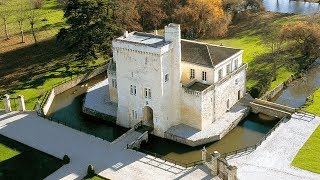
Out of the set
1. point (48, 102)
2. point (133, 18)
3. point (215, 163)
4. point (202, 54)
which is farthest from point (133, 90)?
point (133, 18)

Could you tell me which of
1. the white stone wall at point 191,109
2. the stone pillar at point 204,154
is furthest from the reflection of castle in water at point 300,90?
the stone pillar at point 204,154

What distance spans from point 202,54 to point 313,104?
16.6 metres

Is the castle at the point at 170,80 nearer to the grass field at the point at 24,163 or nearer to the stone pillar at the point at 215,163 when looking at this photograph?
the stone pillar at the point at 215,163

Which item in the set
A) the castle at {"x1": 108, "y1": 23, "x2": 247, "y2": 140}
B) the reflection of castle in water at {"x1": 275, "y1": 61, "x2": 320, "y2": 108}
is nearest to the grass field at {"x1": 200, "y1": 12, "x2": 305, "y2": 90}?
the reflection of castle in water at {"x1": 275, "y1": 61, "x2": 320, "y2": 108}

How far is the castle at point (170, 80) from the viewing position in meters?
50.6

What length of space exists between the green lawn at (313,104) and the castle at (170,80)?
10088 millimetres

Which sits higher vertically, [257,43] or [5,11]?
[5,11]

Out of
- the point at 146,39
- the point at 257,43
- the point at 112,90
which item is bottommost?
the point at 112,90

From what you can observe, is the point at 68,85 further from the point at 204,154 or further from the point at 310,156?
the point at 310,156

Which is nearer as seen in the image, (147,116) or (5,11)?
(147,116)

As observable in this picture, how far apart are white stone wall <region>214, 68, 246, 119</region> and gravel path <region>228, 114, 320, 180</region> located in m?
7.18

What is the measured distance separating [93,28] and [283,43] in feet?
106

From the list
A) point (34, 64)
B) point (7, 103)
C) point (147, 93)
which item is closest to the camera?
point (147, 93)

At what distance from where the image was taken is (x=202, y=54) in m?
53.9
